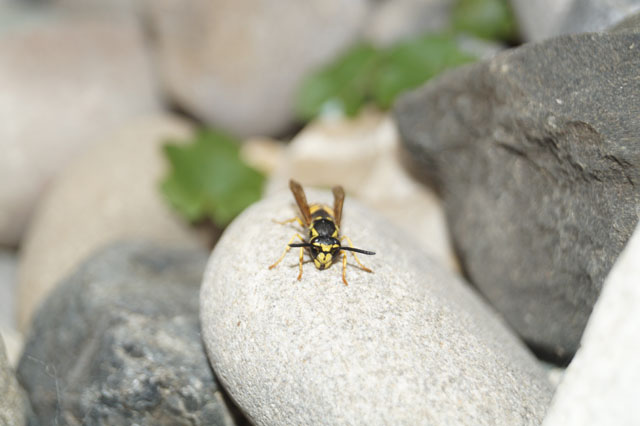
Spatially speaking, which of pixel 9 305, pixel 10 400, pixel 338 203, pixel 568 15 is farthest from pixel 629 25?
pixel 9 305

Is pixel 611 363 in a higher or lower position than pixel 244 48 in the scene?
lower

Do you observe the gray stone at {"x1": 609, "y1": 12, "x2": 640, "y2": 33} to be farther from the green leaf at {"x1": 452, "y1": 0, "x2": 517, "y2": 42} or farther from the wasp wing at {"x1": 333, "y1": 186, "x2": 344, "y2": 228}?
the green leaf at {"x1": 452, "y1": 0, "x2": 517, "y2": 42}

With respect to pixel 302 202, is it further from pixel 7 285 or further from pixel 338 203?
pixel 7 285

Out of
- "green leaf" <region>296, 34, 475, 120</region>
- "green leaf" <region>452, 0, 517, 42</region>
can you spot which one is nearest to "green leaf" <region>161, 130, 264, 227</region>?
"green leaf" <region>296, 34, 475, 120</region>

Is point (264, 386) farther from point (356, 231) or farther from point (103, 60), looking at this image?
point (103, 60)

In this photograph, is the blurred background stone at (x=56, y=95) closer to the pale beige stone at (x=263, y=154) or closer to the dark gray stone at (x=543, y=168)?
the pale beige stone at (x=263, y=154)
